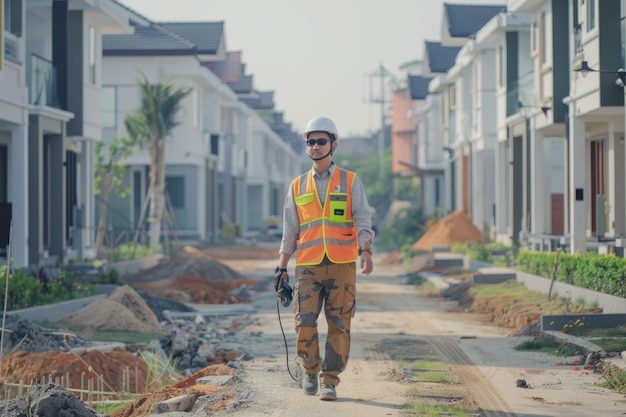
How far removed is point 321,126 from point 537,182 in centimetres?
2009

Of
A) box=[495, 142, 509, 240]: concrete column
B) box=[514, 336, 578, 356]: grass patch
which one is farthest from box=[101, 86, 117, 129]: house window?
box=[514, 336, 578, 356]: grass patch

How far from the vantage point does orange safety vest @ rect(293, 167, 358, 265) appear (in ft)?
32.8

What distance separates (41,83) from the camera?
25.2 m

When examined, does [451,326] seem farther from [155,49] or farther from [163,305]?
A: [155,49]

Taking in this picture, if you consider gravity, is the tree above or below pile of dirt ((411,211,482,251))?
above

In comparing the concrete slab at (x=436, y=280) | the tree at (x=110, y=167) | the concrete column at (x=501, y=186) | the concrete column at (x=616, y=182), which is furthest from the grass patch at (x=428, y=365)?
the tree at (x=110, y=167)

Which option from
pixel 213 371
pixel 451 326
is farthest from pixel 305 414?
pixel 451 326

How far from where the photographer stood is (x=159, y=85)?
39.4 m

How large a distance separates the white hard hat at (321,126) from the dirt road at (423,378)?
2.29 meters

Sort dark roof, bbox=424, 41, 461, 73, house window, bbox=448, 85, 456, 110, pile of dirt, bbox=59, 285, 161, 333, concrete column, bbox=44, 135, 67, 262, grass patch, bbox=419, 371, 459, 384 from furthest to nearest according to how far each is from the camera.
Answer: dark roof, bbox=424, 41, 461, 73 < house window, bbox=448, 85, 456, 110 < concrete column, bbox=44, 135, 67, 262 < pile of dirt, bbox=59, 285, 161, 333 < grass patch, bbox=419, 371, 459, 384

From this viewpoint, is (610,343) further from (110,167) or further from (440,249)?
(110,167)

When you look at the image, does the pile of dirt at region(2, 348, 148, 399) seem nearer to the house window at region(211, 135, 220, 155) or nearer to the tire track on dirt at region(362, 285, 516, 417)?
the tire track on dirt at region(362, 285, 516, 417)

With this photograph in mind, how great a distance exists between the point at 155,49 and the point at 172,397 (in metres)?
34.9

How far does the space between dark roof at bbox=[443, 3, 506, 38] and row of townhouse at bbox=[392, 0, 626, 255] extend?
0.18 feet
